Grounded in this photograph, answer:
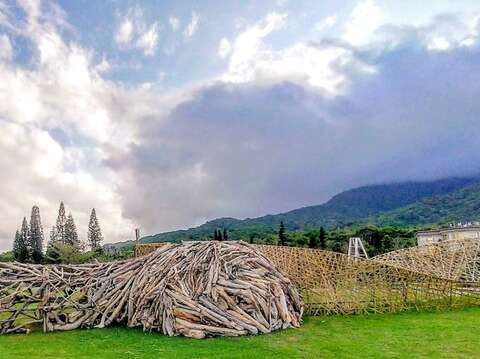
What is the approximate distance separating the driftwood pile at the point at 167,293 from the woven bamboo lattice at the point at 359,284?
3.64 feet

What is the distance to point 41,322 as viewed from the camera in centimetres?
1187

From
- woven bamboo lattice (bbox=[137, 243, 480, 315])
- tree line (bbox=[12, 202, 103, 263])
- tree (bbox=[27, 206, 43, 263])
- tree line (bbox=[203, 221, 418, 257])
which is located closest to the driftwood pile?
woven bamboo lattice (bbox=[137, 243, 480, 315])

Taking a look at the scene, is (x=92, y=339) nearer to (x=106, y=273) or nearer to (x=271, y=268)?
(x=106, y=273)

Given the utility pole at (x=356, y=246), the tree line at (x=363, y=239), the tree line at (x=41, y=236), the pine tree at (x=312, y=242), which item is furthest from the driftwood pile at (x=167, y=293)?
the tree line at (x=41, y=236)

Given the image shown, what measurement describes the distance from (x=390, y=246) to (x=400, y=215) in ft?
117

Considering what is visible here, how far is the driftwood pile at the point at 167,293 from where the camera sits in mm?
10346

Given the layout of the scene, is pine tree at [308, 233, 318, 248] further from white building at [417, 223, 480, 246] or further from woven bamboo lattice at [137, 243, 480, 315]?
woven bamboo lattice at [137, 243, 480, 315]

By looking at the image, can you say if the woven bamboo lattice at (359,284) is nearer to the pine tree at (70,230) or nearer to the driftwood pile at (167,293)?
the driftwood pile at (167,293)

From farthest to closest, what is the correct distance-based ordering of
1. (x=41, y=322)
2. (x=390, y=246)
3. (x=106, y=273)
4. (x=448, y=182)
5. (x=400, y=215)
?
(x=448, y=182), (x=400, y=215), (x=390, y=246), (x=106, y=273), (x=41, y=322)

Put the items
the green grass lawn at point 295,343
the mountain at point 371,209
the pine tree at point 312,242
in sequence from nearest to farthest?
the green grass lawn at point 295,343
the pine tree at point 312,242
the mountain at point 371,209

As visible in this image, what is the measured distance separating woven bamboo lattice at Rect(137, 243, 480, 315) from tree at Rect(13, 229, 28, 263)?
42761mm

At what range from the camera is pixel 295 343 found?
31.3ft

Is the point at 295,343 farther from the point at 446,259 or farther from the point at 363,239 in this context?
the point at 363,239

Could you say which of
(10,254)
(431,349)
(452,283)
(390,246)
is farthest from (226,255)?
(10,254)
